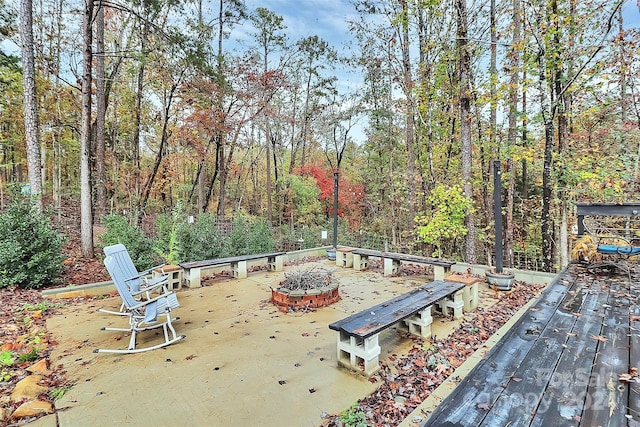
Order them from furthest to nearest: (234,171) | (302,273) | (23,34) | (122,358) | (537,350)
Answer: (234,171) < (23,34) < (302,273) < (122,358) < (537,350)

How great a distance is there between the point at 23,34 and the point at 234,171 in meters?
11.8

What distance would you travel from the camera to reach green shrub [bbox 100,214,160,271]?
17.1 ft

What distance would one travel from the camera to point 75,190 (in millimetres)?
14766

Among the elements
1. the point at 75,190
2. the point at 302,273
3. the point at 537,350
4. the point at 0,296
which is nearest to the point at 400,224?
the point at 302,273

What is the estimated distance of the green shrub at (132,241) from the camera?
520cm

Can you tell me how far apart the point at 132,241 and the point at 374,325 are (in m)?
4.71

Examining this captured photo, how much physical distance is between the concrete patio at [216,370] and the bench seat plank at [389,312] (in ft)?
1.19

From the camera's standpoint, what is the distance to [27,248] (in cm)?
417

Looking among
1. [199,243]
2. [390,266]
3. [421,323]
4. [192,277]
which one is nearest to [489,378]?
[421,323]

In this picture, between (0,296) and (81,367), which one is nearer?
(81,367)

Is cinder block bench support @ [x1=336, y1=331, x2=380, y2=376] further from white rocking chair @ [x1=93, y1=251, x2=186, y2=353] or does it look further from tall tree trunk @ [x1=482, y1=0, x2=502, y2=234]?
tall tree trunk @ [x1=482, y1=0, x2=502, y2=234]

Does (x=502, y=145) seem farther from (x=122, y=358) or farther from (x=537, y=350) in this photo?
(x=122, y=358)

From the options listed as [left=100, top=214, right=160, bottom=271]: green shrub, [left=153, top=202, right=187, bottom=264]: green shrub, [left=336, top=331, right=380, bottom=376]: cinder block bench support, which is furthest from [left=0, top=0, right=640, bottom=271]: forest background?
A: [left=336, top=331, right=380, bottom=376]: cinder block bench support

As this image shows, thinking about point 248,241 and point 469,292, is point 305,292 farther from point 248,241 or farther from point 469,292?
point 248,241
